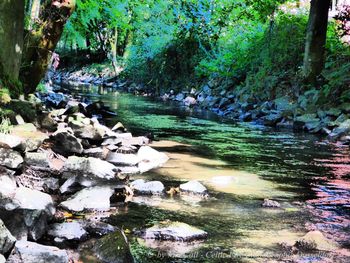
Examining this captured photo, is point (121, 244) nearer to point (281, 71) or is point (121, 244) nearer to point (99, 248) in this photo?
point (99, 248)

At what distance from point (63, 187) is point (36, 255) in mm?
2421

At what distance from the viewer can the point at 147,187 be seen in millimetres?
6137

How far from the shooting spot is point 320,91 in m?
14.2

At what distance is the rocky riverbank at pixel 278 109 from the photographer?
12.5 m

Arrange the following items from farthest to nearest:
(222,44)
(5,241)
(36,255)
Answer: (222,44), (36,255), (5,241)

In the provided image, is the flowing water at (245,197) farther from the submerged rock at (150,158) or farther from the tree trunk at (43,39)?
the tree trunk at (43,39)

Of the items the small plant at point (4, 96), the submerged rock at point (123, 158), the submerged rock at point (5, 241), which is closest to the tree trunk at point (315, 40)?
the submerged rock at point (123, 158)

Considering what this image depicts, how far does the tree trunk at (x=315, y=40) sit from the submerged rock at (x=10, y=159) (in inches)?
440

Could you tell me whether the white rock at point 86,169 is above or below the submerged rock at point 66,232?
above

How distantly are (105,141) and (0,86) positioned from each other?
214 centimetres

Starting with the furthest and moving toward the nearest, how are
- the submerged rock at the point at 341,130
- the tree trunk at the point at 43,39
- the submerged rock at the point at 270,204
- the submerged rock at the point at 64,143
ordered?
the submerged rock at the point at 341,130 < the tree trunk at the point at 43,39 < the submerged rock at the point at 64,143 < the submerged rock at the point at 270,204

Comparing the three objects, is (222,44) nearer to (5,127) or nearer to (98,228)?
(5,127)

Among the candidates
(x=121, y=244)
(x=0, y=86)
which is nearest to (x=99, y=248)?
(x=121, y=244)

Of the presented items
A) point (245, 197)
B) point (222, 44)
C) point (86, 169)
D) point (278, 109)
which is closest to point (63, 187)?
point (86, 169)
